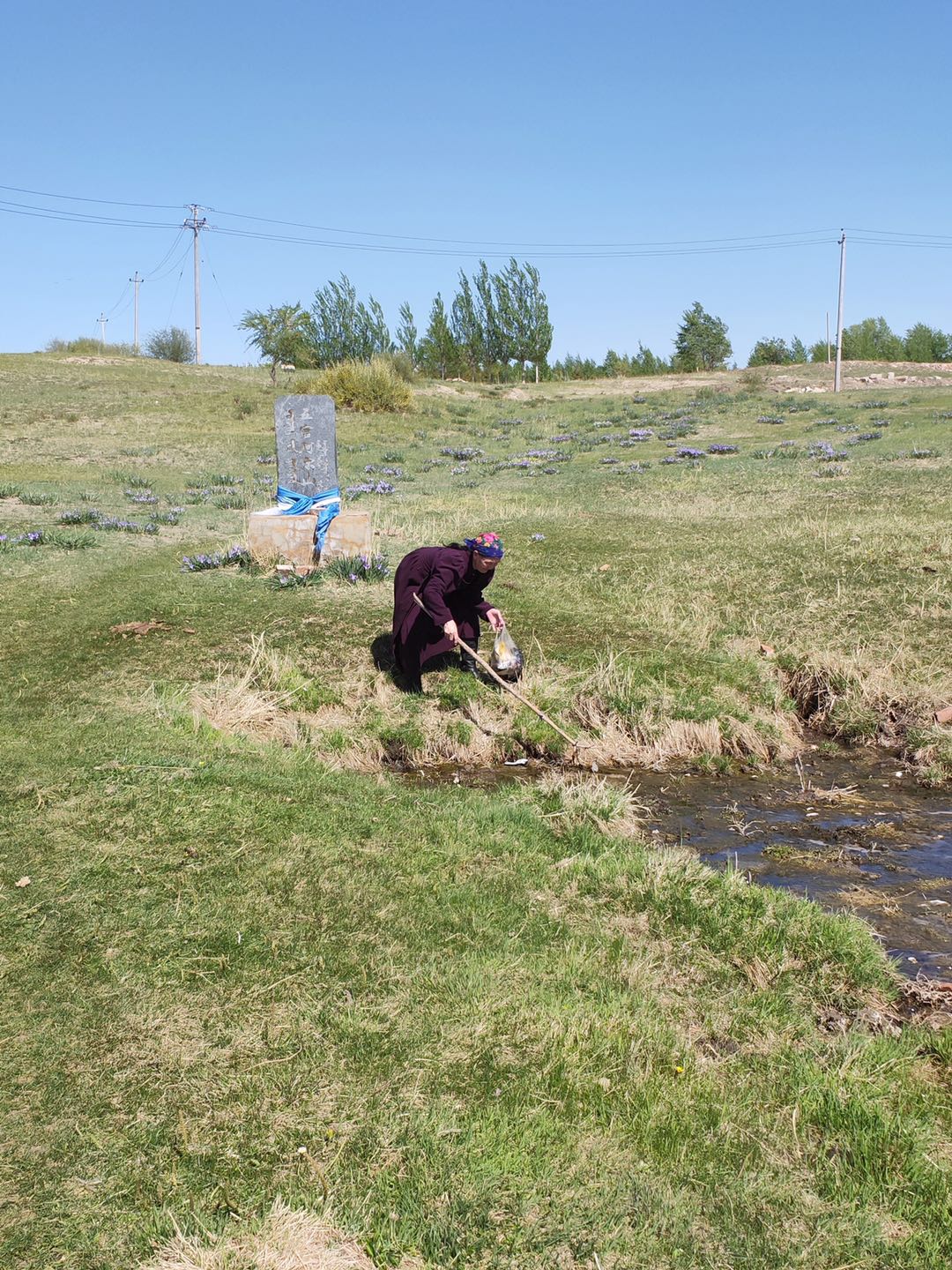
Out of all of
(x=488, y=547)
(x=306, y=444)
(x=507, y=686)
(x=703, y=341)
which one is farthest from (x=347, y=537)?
(x=703, y=341)

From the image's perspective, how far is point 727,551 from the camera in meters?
13.8

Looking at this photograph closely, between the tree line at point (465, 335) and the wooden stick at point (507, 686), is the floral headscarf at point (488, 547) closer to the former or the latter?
the wooden stick at point (507, 686)

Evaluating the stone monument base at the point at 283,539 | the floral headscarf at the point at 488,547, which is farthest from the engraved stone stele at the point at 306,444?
the floral headscarf at the point at 488,547

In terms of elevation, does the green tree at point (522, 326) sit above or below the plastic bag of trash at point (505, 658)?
above

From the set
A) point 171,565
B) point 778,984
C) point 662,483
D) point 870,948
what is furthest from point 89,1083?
point 662,483

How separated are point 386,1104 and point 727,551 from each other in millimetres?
10950

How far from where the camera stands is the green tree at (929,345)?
7388 centimetres

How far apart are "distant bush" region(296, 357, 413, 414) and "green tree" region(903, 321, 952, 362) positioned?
53269 mm

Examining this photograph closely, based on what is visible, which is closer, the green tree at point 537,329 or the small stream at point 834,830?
the small stream at point 834,830

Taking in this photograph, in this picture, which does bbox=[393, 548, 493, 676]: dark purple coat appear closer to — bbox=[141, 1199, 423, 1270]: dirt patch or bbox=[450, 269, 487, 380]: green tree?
bbox=[141, 1199, 423, 1270]: dirt patch

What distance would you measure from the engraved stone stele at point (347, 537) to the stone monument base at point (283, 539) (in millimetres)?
211

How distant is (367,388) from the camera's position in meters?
33.2

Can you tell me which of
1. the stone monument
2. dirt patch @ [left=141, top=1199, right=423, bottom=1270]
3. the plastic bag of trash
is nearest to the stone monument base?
the stone monument


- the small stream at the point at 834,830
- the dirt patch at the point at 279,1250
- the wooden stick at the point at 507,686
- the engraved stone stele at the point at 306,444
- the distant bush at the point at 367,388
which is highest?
the distant bush at the point at 367,388
